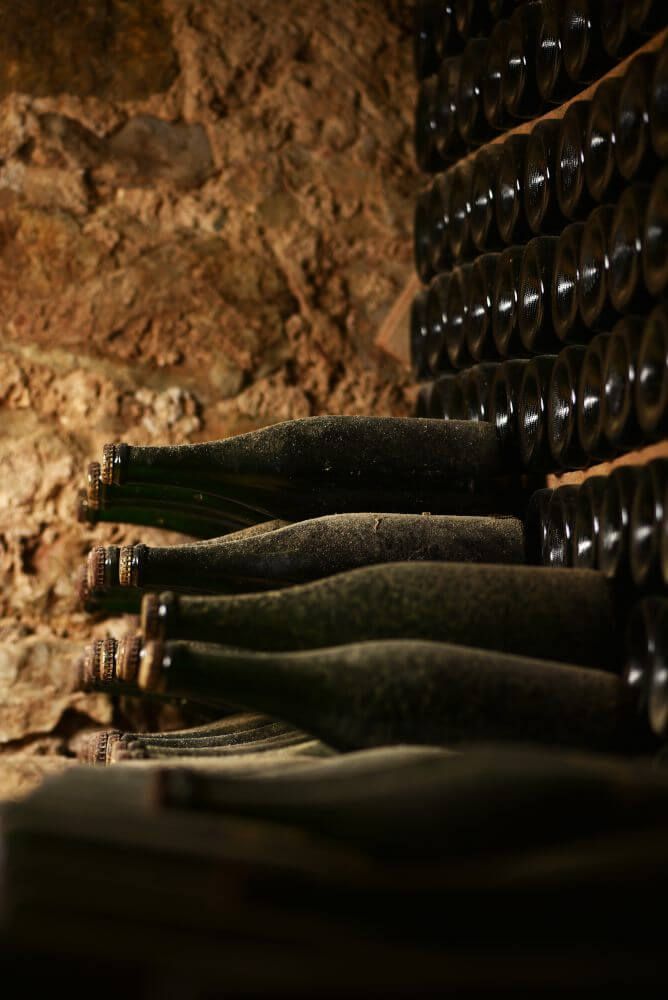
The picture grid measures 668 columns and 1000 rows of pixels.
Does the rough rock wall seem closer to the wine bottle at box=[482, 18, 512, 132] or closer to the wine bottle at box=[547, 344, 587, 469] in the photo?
the wine bottle at box=[482, 18, 512, 132]

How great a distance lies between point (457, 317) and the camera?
1.59 m

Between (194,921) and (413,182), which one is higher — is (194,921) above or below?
below

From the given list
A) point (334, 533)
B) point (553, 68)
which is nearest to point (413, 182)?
point (553, 68)

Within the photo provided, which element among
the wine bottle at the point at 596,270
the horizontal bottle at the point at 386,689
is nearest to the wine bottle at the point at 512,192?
the wine bottle at the point at 596,270

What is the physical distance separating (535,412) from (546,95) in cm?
37

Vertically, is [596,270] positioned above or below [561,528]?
above

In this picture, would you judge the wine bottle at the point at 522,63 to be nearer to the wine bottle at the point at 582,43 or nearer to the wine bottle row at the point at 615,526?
the wine bottle at the point at 582,43

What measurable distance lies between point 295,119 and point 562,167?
0.79 meters

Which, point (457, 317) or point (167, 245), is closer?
point (457, 317)

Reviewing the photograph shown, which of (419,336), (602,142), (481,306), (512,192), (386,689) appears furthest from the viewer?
(419,336)

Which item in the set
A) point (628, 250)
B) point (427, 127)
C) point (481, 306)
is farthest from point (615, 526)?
point (427, 127)

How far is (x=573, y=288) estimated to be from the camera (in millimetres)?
1210

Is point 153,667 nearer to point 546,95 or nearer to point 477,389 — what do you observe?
point 477,389

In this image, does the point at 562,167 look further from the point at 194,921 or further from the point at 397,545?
the point at 194,921
